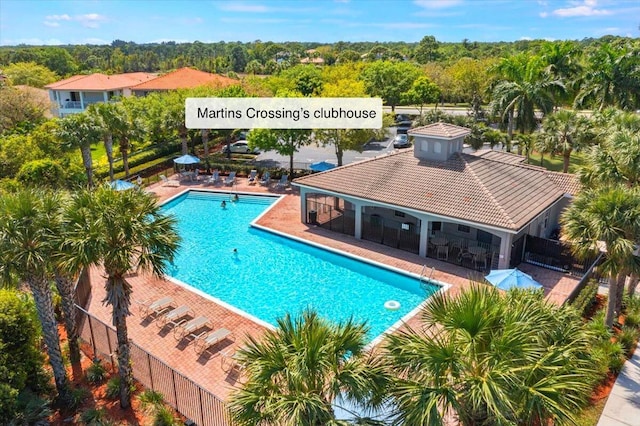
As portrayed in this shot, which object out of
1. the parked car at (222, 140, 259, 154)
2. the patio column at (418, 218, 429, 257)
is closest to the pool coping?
the patio column at (418, 218, 429, 257)

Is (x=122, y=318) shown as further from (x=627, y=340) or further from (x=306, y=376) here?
(x=627, y=340)

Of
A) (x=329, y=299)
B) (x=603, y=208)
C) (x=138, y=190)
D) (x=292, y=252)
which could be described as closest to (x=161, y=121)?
(x=292, y=252)

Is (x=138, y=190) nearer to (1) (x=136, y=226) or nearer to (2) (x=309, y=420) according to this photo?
(1) (x=136, y=226)

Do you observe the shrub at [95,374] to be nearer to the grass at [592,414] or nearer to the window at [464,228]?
the grass at [592,414]

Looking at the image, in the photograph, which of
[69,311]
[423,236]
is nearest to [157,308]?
[69,311]

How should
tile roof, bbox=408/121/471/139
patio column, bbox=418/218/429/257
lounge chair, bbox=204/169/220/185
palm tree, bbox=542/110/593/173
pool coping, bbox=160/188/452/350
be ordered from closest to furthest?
pool coping, bbox=160/188/452/350 < patio column, bbox=418/218/429/257 < tile roof, bbox=408/121/471/139 < palm tree, bbox=542/110/593/173 < lounge chair, bbox=204/169/220/185

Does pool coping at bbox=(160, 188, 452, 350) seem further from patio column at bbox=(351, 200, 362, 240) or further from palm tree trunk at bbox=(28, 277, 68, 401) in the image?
palm tree trunk at bbox=(28, 277, 68, 401)
